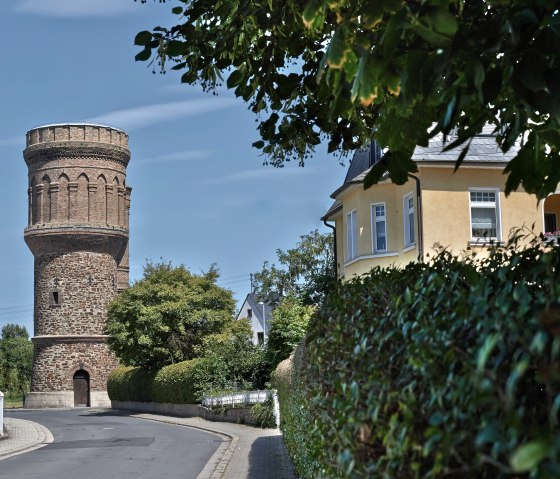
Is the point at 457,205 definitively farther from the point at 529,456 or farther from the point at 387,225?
the point at 529,456

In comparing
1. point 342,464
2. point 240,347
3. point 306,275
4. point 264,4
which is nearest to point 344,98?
point 342,464

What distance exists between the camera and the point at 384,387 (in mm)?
3678

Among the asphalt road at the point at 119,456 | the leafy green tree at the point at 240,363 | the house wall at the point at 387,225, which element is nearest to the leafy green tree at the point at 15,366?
the leafy green tree at the point at 240,363

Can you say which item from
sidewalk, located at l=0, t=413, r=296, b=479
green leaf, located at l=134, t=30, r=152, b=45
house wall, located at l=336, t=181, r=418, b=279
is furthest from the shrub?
green leaf, located at l=134, t=30, r=152, b=45

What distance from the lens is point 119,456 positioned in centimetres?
2072

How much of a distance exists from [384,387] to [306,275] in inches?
2475

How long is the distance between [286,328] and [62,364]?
38.0 meters

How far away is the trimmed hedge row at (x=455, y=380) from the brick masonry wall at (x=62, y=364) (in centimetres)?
6568

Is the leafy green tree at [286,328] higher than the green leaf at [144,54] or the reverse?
the reverse

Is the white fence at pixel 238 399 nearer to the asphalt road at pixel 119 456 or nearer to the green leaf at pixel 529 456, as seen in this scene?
the asphalt road at pixel 119 456

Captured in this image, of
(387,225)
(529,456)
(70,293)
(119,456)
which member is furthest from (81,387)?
(529,456)

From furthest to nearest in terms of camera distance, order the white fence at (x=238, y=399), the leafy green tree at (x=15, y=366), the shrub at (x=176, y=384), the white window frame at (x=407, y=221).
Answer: the leafy green tree at (x=15, y=366) → the shrub at (x=176, y=384) → the white fence at (x=238, y=399) → the white window frame at (x=407, y=221)

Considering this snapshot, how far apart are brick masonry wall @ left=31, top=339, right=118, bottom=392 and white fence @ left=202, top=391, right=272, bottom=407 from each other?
103ft

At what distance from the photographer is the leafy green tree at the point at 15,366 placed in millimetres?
98794
